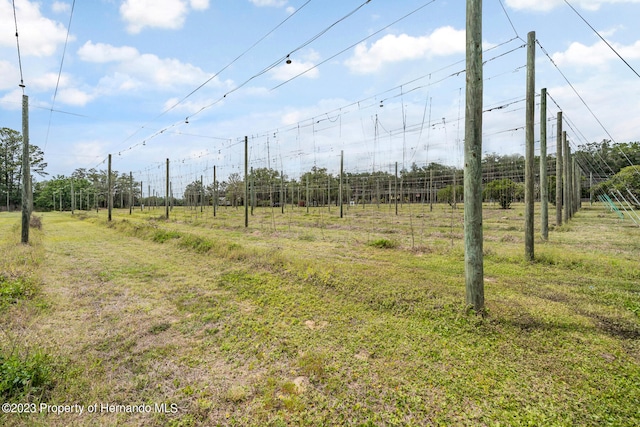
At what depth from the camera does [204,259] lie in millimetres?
8148

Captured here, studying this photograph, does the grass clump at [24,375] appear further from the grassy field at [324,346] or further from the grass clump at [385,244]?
the grass clump at [385,244]

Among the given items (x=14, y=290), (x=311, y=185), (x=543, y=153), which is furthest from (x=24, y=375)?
(x=311, y=185)

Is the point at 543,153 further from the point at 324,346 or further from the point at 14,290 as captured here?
the point at 14,290

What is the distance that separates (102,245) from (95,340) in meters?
9.68

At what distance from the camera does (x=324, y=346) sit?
332 cm

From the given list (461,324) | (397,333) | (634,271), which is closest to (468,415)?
(397,333)

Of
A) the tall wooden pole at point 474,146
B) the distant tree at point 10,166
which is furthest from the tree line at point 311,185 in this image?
the tall wooden pole at point 474,146

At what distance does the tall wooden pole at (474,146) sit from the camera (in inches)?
149

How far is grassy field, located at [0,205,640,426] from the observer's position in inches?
91.4

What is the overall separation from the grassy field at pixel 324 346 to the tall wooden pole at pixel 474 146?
0.75 m

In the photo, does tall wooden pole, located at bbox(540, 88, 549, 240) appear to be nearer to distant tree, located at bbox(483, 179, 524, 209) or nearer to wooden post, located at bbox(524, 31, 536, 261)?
wooden post, located at bbox(524, 31, 536, 261)

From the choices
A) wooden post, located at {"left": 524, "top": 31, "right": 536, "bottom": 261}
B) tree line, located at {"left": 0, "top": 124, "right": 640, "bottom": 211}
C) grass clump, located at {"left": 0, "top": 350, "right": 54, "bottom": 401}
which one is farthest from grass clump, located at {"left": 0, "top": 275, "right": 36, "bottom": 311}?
tree line, located at {"left": 0, "top": 124, "right": 640, "bottom": 211}

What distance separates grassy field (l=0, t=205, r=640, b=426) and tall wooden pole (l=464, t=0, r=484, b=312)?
75 centimetres

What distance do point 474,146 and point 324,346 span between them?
2939mm
